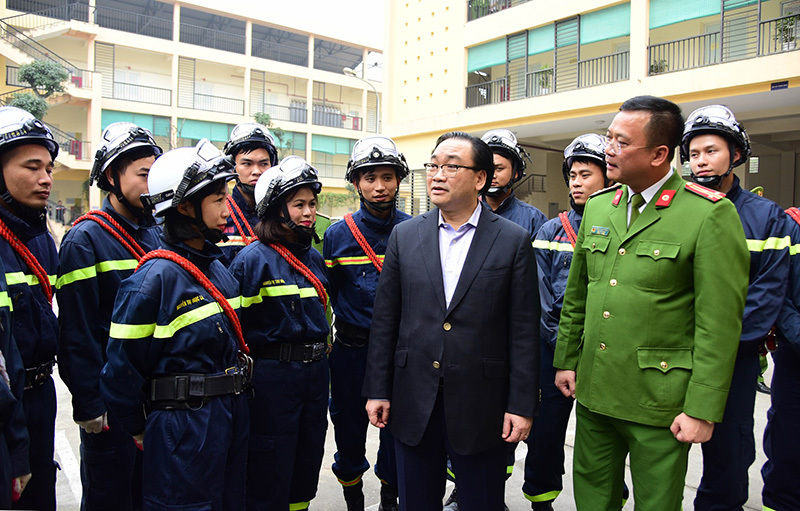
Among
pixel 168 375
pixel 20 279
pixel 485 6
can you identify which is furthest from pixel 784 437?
pixel 485 6

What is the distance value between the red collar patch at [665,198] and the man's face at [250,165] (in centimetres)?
331

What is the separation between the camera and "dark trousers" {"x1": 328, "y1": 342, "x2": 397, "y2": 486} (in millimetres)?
4051

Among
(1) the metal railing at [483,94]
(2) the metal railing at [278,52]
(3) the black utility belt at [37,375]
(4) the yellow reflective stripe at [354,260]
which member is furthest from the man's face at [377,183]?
(2) the metal railing at [278,52]

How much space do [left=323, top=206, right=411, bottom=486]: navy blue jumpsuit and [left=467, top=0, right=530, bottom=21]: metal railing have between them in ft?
65.6

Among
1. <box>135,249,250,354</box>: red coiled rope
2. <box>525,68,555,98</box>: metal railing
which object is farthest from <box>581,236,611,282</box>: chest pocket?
<box>525,68,555,98</box>: metal railing

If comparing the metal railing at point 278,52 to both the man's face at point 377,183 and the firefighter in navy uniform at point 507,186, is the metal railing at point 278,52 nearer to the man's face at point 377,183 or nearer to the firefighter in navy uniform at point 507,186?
the firefighter in navy uniform at point 507,186

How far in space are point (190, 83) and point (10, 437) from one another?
40.3 metres

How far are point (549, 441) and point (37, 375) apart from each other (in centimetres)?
315

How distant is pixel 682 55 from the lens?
18.6 metres

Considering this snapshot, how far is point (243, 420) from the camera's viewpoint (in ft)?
9.43

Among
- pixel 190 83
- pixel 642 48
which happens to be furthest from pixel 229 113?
pixel 642 48

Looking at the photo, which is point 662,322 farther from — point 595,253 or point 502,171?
point 502,171

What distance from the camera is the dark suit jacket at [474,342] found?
2814 mm

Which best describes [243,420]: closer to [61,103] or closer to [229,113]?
[61,103]
